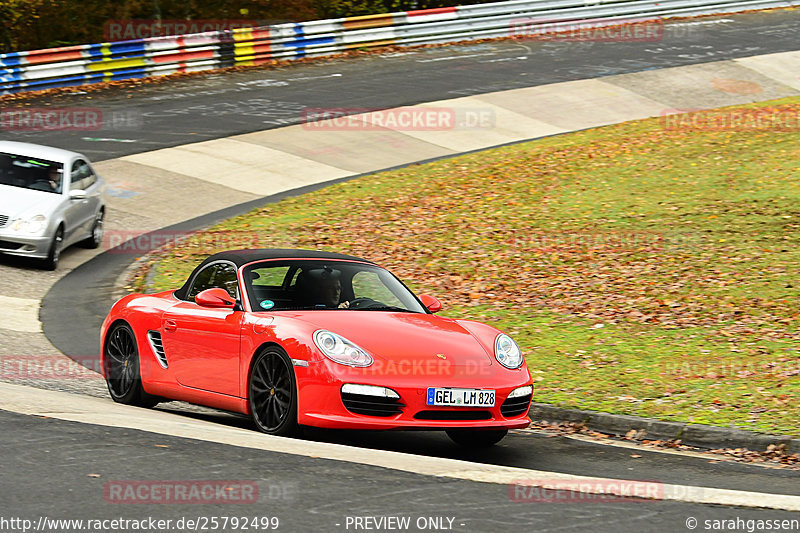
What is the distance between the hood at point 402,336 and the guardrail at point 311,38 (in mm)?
21620

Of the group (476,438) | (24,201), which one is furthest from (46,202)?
(476,438)

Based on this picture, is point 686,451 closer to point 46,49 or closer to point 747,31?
point 46,49

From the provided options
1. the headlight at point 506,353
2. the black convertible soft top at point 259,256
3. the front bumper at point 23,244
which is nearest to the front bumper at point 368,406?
the headlight at point 506,353

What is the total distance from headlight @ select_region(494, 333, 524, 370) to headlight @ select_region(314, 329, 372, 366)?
1078mm

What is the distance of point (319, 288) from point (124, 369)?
2.05 metres

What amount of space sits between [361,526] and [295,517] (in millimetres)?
333

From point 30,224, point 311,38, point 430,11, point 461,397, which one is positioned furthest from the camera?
point 430,11

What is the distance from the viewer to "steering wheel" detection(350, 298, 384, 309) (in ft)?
27.5

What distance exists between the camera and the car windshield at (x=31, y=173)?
53.2ft

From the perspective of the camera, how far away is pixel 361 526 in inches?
204

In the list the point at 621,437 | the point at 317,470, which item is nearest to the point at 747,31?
the point at 621,437

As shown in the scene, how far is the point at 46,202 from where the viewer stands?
15.8m

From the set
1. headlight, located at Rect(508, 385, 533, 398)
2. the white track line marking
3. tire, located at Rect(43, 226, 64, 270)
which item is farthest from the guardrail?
headlight, located at Rect(508, 385, 533, 398)

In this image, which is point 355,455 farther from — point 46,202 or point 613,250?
point 46,202
